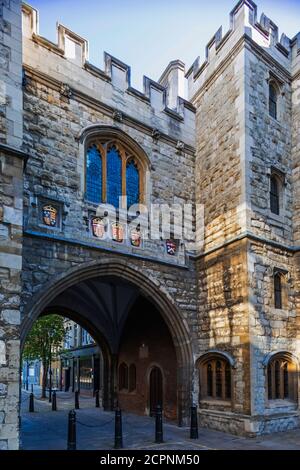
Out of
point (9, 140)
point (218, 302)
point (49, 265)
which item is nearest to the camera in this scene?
point (9, 140)

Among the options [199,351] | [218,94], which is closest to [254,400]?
[199,351]

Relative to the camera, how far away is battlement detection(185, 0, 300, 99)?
1179cm

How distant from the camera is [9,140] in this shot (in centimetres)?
724

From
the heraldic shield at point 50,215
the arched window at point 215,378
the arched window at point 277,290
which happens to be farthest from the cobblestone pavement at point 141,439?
the heraldic shield at point 50,215

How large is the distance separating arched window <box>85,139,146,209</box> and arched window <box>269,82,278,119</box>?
4.02 metres

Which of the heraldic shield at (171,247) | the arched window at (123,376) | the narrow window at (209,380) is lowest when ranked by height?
the arched window at (123,376)

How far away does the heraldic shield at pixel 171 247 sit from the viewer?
11680mm

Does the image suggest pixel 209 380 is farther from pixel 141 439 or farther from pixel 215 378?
pixel 141 439

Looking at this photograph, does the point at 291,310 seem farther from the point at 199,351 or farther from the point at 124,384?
the point at 124,384

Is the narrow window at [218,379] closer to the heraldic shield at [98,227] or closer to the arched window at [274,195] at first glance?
the arched window at [274,195]

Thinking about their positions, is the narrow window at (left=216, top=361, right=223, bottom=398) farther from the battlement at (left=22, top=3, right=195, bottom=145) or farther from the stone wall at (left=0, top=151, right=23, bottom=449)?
the battlement at (left=22, top=3, right=195, bottom=145)

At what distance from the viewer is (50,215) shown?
9477 millimetres

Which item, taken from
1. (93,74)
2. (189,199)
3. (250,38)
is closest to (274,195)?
(189,199)

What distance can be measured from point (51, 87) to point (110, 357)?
9697 mm
